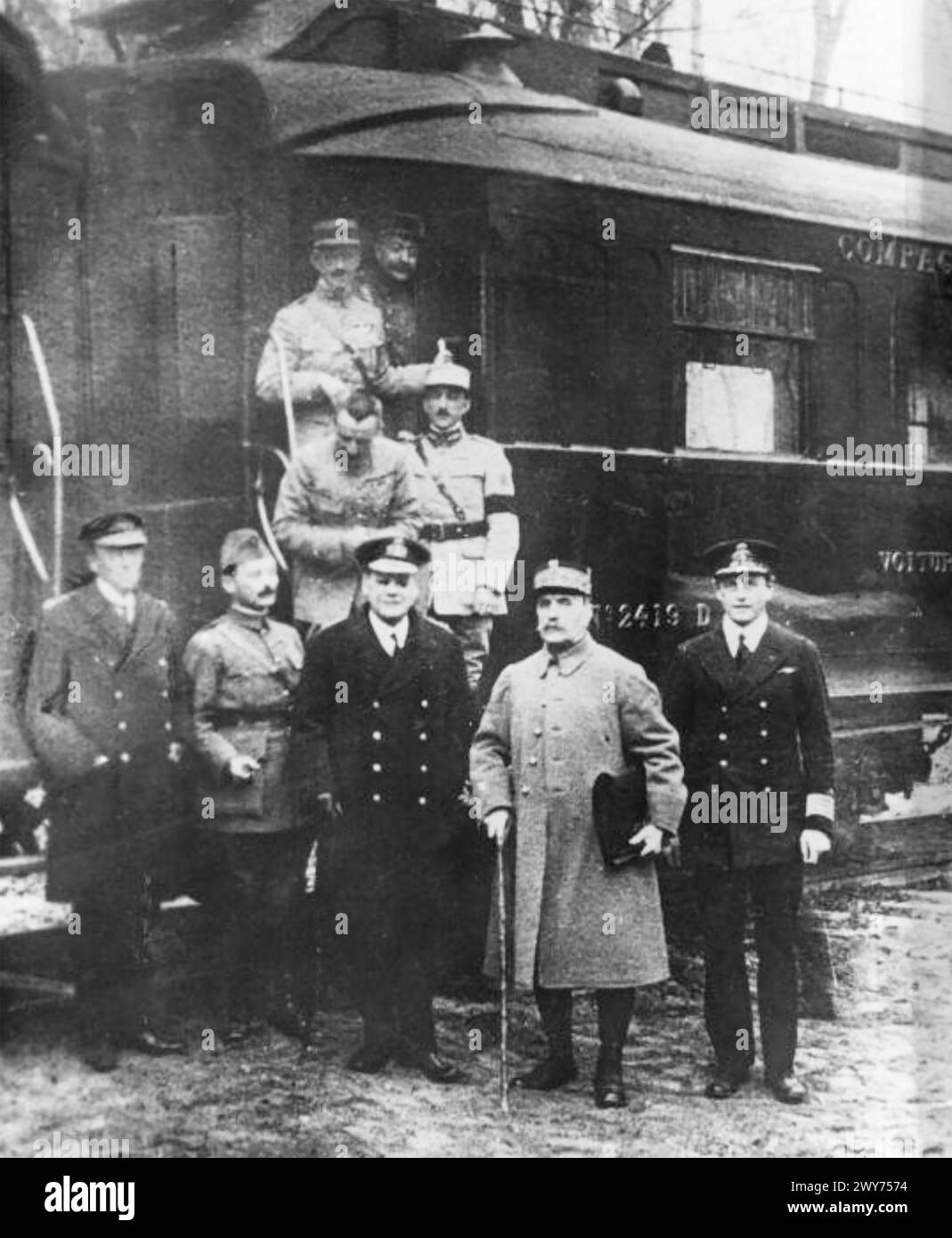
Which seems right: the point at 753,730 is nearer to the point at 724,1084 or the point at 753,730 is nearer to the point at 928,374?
the point at 724,1084

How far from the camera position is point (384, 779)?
14.7 ft

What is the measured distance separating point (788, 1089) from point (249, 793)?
1.73 meters

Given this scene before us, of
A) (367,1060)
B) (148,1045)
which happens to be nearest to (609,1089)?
(367,1060)

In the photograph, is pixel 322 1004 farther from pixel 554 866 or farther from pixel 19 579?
pixel 19 579

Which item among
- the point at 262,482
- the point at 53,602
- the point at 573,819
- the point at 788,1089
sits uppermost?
the point at 262,482

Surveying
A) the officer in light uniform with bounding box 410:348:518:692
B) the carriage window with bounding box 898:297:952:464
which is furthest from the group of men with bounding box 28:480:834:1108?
the carriage window with bounding box 898:297:952:464

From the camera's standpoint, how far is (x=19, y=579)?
4.39 metres

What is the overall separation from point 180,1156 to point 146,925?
2.07 feet

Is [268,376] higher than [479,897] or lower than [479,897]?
higher

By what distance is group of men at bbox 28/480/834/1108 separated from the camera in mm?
4363

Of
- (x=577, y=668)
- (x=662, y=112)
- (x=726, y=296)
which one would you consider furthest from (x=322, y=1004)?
(x=662, y=112)

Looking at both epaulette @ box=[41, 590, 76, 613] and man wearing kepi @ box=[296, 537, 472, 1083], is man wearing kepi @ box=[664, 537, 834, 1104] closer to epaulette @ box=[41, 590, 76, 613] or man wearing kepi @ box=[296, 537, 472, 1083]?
man wearing kepi @ box=[296, 537, 472, 1083]

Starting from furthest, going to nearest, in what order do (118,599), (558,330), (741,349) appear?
1. (741,349)
2. (558,330)
3. (118,599)

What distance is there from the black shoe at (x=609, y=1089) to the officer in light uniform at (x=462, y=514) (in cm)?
115
